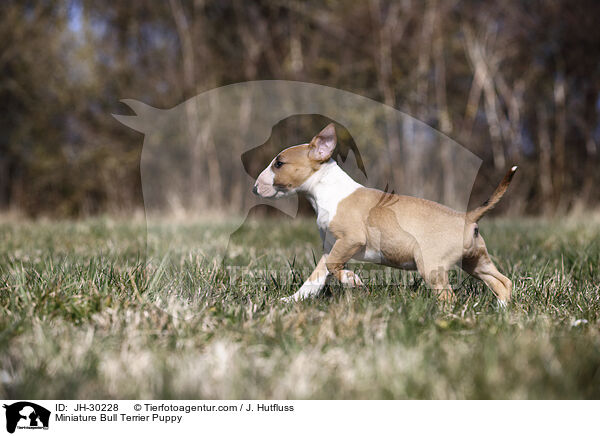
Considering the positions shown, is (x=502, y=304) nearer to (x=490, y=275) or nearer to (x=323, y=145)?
(x=490, y=275)

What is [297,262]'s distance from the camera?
A: 3.97 metres

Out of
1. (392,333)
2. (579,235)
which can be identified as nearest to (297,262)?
(392,333)

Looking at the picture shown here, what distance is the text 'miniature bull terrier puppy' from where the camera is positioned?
7.93ft

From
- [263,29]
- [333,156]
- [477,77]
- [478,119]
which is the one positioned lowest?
[333,156]

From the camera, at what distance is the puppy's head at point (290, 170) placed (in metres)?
2.59

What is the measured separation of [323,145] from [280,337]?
973 mm

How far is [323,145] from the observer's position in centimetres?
253

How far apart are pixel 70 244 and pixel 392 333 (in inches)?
158

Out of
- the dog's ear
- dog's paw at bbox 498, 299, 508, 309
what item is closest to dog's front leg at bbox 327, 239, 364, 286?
the dog's ear
